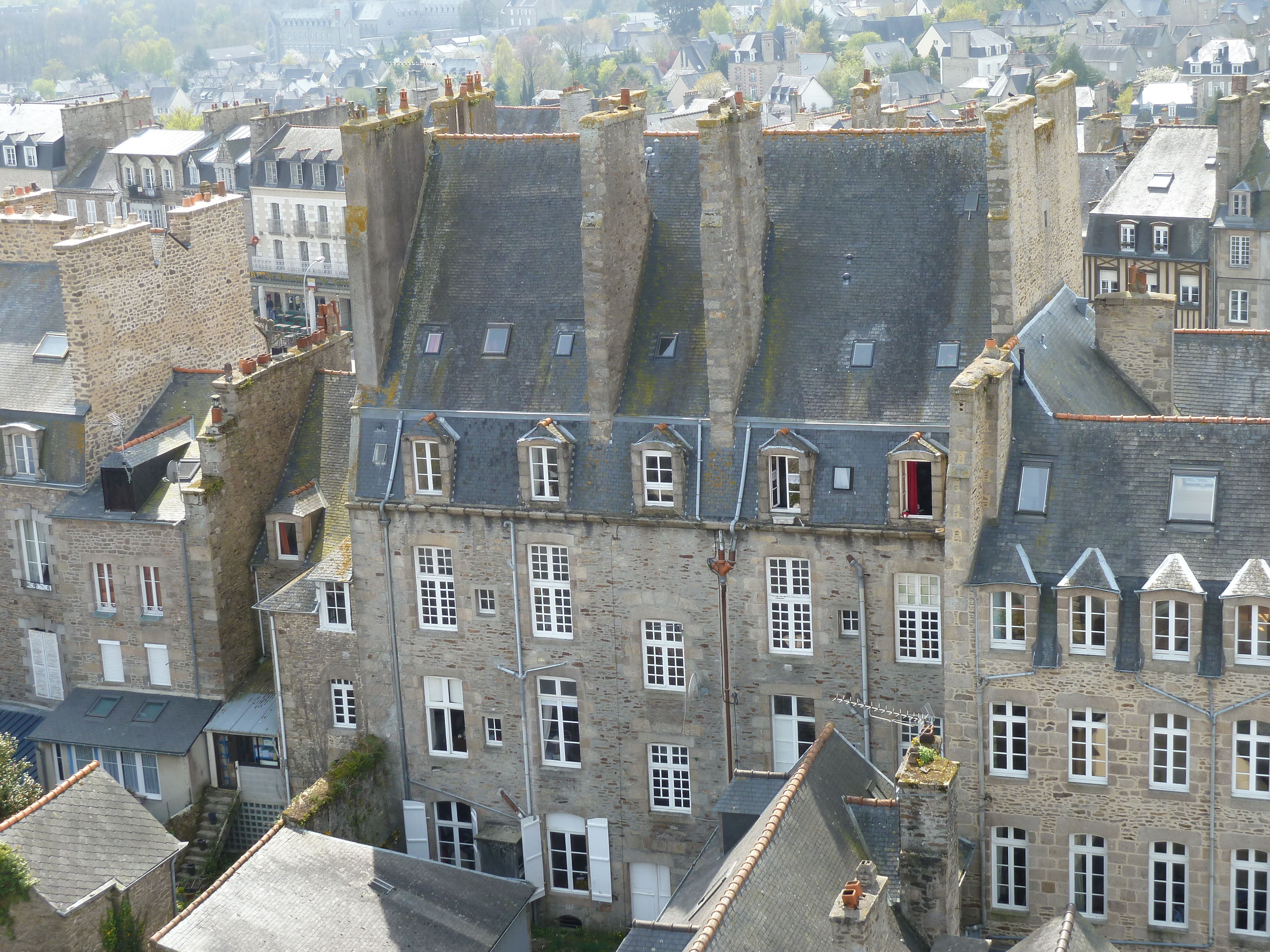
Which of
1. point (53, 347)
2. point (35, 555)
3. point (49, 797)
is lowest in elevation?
point (49, 797)

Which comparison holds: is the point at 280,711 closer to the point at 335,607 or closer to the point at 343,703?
the point at 343,703

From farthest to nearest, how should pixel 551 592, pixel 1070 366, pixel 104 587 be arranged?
pixel 104 587, pixel 551 592, pixel 1070 366

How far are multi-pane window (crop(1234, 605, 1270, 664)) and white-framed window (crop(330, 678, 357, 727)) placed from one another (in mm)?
22481

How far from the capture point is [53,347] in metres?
54.8

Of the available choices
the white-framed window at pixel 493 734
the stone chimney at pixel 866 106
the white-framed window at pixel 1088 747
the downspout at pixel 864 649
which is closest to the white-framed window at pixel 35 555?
the white-framed window at pixel 493 734

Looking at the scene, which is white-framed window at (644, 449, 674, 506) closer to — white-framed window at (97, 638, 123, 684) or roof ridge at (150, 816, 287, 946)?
roof ridge at (150, 816, 287, 946)

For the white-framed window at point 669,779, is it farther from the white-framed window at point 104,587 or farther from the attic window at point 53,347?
the attic window at point 53,347

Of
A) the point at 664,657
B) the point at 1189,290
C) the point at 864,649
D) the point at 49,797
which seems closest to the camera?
the point at 49,797

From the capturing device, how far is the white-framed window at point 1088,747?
38250 millimetres

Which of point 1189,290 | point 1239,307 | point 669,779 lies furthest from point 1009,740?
point 1189,290

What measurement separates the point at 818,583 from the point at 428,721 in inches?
437

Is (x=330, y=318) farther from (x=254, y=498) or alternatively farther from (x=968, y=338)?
(x=968, y=338)

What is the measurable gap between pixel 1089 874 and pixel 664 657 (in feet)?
36.3

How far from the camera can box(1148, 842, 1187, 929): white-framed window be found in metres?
38.6
